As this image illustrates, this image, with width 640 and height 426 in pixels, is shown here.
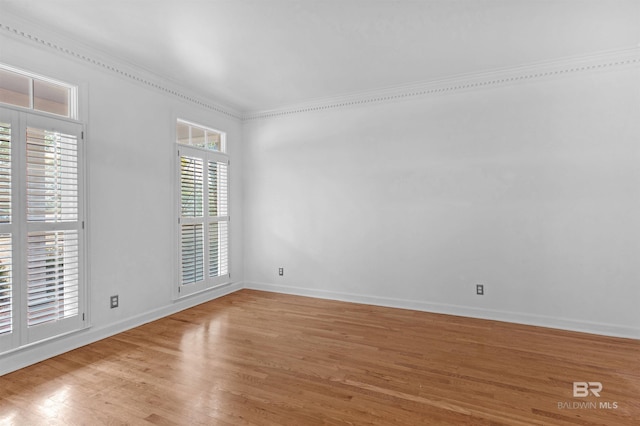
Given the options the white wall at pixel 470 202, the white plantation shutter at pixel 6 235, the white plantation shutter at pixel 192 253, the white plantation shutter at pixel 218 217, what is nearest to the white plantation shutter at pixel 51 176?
the white plantation shutter at pixel 6 235

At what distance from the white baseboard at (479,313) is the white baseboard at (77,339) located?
144 centimetres

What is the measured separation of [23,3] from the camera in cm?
238

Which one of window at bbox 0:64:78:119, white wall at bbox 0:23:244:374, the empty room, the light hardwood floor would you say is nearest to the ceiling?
the empty room

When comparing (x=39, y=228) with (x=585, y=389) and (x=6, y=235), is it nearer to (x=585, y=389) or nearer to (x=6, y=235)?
(x=6, y=235)

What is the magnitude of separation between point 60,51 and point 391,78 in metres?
3.29

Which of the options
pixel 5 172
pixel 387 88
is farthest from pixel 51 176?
pixel 387 88

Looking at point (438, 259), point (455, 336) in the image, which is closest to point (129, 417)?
point (455, 336)

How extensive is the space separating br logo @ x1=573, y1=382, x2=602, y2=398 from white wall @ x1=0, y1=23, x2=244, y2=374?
3938mm

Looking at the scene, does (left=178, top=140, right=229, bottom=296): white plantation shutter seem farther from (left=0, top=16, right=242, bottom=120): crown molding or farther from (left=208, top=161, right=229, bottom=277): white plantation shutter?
(left=0, top=16, right=242, bottom=120): crown molding

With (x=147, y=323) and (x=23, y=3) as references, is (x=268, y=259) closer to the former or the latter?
(x=147, y=323)

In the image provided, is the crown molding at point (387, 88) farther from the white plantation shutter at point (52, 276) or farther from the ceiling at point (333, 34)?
the white plantation shutter at point (52, 276)

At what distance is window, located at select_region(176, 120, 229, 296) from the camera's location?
404 cm

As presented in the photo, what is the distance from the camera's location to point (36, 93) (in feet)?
8.96

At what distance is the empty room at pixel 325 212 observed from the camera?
7.73 feet
